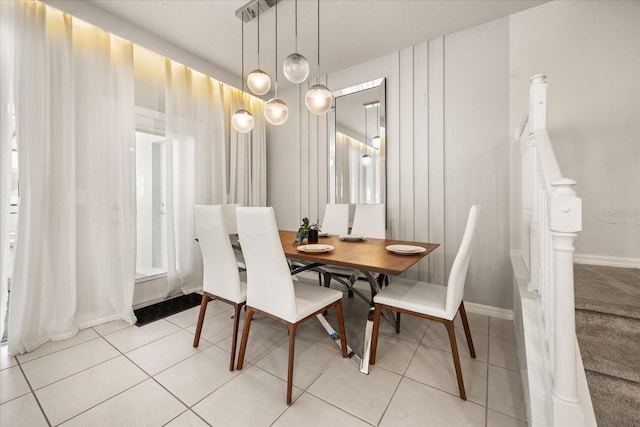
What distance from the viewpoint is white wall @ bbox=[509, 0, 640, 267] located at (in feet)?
6.47

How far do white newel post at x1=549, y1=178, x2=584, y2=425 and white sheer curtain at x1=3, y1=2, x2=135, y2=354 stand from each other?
301 cm

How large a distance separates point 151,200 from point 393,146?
2.93 metres

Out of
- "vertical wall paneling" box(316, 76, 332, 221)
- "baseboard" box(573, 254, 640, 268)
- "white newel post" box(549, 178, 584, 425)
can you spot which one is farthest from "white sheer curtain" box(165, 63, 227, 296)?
"baseboard" box(573, 254, 640, 268)

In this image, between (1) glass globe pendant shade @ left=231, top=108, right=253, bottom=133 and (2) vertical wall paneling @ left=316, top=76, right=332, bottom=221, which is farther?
(2) vertical wall paneling @ left=316, top=76, right=332, bottom=221

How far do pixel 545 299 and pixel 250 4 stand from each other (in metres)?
2.91

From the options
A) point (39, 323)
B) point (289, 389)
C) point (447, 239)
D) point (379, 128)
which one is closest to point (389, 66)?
point (379, 128)

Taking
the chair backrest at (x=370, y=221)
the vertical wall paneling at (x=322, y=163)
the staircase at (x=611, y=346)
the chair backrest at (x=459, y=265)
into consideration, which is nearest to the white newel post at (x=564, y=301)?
the staircase at (x=611, y=346)

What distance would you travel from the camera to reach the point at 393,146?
3.02 meters

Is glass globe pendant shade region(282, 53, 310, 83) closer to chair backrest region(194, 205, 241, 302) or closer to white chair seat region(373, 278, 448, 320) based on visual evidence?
chair backrest region(194, 205, 241, 302)

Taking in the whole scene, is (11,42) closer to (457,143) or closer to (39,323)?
(39,323)

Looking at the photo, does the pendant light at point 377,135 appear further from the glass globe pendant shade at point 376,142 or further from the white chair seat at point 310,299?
the white chair seat at point 310,299

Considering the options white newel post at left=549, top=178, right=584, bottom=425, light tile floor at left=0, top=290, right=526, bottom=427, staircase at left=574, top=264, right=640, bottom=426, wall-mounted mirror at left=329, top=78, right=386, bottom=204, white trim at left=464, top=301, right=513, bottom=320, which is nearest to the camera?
white newel post at left=549, top=178, right=584, bottom=425

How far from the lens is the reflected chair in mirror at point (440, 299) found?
4.75 ft

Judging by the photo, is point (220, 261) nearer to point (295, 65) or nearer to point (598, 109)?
point (295, 65)
